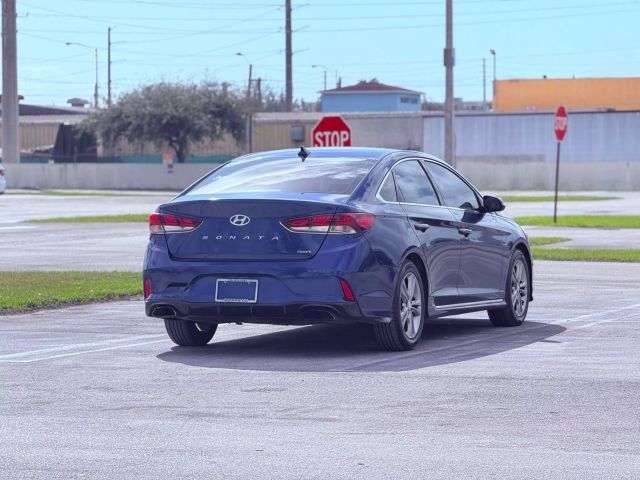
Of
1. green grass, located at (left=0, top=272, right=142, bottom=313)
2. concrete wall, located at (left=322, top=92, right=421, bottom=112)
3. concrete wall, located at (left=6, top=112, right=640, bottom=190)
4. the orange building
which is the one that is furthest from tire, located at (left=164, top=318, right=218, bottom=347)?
concrete wall, located at (left=322, top=92, right=421, bottom=112)

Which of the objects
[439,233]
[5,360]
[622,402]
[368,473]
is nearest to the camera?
[368,473]

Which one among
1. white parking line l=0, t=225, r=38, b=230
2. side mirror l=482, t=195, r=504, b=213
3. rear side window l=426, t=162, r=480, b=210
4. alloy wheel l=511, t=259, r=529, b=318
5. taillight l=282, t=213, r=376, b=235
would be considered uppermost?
rear side window l=426, t=162, r=480, b=210

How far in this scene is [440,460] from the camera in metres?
6.82

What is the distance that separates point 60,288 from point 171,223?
5.41 m

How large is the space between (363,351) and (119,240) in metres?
16.6

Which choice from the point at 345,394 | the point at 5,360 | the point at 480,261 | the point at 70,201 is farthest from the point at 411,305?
the point at 70,201

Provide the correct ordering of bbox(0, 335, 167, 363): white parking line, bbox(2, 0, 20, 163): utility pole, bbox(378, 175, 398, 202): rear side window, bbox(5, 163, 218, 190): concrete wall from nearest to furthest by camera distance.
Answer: bbox(0, 335, 167, 363): white parking line → bbox(378, 175, 398, 202): rear side window → bbox(2, 0, 20, 163): utility pole → bbox(5, 163, 218, 190): concrete wall

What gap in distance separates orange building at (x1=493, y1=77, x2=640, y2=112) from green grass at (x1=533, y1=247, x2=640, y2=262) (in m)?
69.3

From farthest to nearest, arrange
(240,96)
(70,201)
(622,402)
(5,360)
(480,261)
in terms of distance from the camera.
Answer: (240,96) < (70,201) < (480,261) < (5,360) < (622,402)

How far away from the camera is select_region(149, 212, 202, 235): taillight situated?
1066 cm

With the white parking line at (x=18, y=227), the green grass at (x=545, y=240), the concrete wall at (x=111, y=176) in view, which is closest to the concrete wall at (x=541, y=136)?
the concrete wall at (x=111, y=176)

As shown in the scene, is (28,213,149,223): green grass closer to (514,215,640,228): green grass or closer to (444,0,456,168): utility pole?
(444,0,456,168): utility pole

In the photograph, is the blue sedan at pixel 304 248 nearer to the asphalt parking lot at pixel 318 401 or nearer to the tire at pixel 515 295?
the asphalt parking lot at pixel 318 401

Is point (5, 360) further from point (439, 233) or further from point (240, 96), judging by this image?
point (240, 96)
